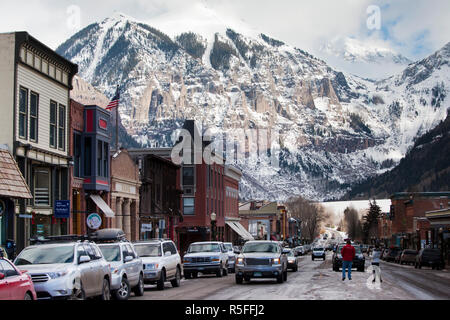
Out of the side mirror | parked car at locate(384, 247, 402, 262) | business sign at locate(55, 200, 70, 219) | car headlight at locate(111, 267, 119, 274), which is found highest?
business sign at locate(55, 200, 70, 219)

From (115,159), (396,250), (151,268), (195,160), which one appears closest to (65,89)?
(115,159)

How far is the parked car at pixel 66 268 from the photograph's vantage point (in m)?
18.0

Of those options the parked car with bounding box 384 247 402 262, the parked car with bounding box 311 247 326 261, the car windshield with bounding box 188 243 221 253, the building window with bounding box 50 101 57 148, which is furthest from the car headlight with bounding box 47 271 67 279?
the parked car with bounding box 384 247 402 262

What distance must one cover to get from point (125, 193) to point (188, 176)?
2799 cm

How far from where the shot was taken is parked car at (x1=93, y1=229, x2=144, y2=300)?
74.3 ft

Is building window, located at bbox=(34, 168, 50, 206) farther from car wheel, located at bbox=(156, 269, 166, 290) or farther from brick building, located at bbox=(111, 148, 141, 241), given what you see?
car wheel, located at bbox=(156, 269, 166, 290)

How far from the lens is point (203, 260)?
38188 millimetres

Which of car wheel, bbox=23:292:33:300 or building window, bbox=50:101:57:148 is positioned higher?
building window, bbox=50:101:57:148

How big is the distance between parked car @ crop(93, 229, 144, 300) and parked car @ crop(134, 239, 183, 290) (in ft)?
6.48

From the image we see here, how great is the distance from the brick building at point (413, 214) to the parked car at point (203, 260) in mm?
68218

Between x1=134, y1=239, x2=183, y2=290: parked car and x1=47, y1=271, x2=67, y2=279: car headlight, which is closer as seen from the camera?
x1=47, y1=271, x2=67, y2=279: car headlight

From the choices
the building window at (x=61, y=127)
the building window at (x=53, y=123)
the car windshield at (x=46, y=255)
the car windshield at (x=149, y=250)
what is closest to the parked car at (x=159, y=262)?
the car windshield at (x=149, y=250)

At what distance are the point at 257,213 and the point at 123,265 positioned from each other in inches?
4948

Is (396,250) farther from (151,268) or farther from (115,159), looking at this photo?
(151,268)
